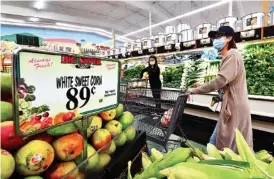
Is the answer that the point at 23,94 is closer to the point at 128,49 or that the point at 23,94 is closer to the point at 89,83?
the point at 89,83

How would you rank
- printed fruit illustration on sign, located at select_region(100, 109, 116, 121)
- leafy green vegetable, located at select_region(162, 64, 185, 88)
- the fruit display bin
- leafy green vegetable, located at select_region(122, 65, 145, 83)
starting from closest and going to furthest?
the fruit display bin → printed fruit illustration on sign, located at select_region(100, 109, 116, 121) → leafy green vegetable, located at select_region(162, 64, 185, 88) → leafy green vegetable, located at select_region(122, 65, 145, 83)

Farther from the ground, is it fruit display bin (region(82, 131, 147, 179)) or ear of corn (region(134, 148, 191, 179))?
ear of corn (region(134, 148, 191, 179))

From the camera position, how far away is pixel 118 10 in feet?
41.6

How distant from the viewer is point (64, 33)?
1781cm

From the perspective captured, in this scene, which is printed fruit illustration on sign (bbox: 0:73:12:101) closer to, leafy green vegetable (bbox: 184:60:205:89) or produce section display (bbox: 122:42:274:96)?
produce section display (bbox: 122:42:274:96)

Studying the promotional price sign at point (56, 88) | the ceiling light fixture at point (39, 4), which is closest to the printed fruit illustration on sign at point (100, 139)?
the promotional price sign at point (56, 88)

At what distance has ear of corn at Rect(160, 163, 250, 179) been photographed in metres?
0.62

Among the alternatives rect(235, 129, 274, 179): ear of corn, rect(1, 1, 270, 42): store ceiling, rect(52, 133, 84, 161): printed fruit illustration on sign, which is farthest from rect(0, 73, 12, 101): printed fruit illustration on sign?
rect(1, 1, 270, 42): store ceiling

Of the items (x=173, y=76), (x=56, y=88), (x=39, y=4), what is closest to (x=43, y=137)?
(x=56, y=88)

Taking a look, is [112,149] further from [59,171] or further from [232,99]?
[232,99]

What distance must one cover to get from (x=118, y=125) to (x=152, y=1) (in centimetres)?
1041

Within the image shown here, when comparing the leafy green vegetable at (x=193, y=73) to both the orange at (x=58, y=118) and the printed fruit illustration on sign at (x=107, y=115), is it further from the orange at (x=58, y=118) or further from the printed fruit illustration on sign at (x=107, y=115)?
the orange at (x=58, y=118)

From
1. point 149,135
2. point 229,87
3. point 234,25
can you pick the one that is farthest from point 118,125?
point 234,25

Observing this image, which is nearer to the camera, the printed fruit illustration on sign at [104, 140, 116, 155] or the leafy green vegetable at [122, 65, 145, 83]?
the printed fruit illustration on sign at [104, 140, 116, 155]
